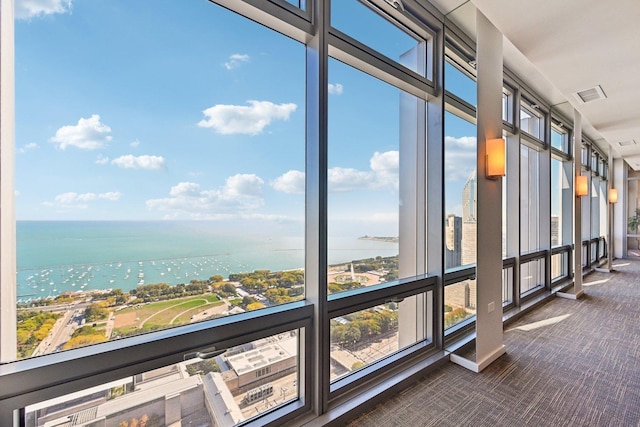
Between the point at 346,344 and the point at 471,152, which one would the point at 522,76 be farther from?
the point at 346,344

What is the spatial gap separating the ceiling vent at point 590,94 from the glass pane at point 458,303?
10.1ft

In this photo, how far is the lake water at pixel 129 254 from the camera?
128 cm

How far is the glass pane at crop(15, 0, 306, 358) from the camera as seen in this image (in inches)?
51.2

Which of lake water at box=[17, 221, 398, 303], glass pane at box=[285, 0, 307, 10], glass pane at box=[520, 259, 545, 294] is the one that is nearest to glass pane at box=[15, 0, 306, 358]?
lake water at box=[17, 221, 398, 303]

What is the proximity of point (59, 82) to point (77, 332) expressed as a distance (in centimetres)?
114

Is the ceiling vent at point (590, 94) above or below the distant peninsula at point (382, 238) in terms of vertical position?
above

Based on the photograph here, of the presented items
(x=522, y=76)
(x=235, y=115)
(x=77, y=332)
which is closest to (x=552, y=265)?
(x=522, y=76)

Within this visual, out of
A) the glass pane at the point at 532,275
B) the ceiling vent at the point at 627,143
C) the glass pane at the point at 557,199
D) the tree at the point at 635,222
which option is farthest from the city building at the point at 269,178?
the tree at the point at 635,222

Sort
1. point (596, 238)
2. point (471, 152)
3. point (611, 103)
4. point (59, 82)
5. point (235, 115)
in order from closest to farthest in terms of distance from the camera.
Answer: point (59, 82) < point (235, 115) < point (471, 152) < point (611, 103) < point (596, 238)

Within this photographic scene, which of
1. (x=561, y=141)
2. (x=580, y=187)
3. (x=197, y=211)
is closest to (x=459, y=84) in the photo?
(x=197, y=211)

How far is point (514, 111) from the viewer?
4344mm

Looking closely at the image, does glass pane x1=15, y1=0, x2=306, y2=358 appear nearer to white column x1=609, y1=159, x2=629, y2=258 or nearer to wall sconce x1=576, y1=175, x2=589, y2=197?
wall sconce x1=576, y1=175, x2=589, y2=197

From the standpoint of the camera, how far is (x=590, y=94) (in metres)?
4.07

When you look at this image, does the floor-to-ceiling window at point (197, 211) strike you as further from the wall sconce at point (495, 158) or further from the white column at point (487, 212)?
the wall sconce at point (495, 158)
